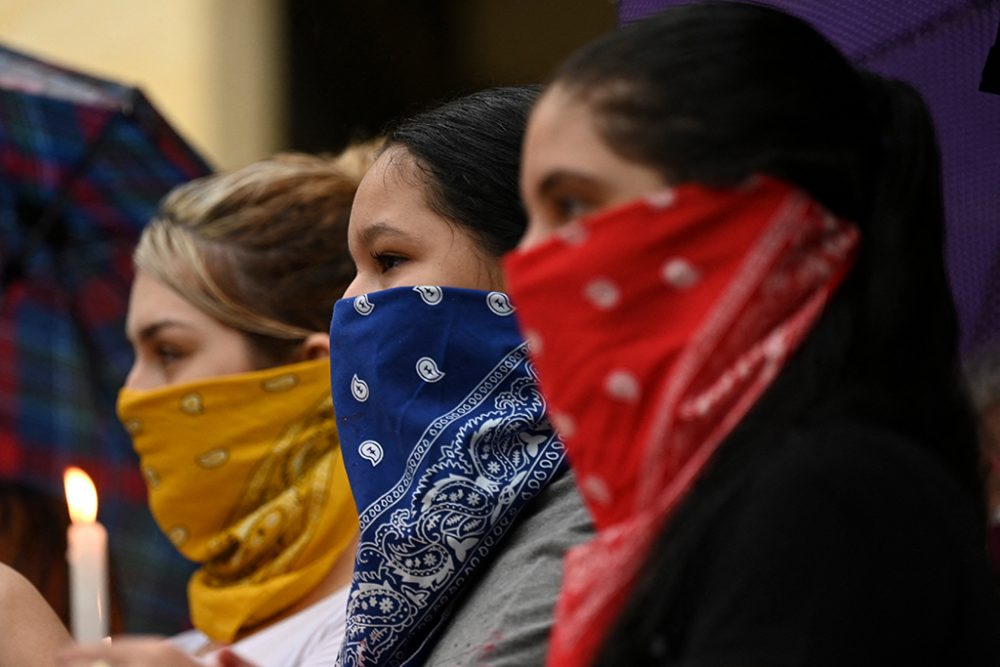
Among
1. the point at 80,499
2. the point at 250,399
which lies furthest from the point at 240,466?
the point at 80,499

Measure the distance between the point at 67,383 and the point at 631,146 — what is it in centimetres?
285

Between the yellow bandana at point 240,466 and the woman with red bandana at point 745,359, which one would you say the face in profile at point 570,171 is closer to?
the woman with red bandana at point 745,359

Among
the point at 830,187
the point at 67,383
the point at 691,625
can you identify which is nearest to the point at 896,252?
the point at 830,187

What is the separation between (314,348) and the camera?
360cm

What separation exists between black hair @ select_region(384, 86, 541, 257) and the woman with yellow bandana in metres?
0.86

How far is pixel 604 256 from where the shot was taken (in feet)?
5.38

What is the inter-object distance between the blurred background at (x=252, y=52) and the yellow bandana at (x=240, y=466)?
2927mm

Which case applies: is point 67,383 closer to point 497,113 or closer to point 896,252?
point 497,113

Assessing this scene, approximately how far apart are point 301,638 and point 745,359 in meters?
1.89

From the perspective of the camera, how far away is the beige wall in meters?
6.52

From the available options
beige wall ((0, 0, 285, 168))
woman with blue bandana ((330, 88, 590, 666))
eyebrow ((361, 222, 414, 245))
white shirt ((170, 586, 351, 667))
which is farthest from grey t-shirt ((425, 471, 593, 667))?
beige wall ((0, 0, 285, 168))

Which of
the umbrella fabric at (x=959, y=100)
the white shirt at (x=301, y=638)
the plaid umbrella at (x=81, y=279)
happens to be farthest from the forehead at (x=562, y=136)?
the plaid umbrella at (x=81, y=279)

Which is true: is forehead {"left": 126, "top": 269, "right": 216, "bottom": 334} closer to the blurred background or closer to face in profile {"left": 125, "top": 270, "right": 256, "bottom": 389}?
face in profile {"left": 125, "top": 270, "right": 256, "bottom": 389}

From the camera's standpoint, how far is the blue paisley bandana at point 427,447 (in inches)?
94.7
